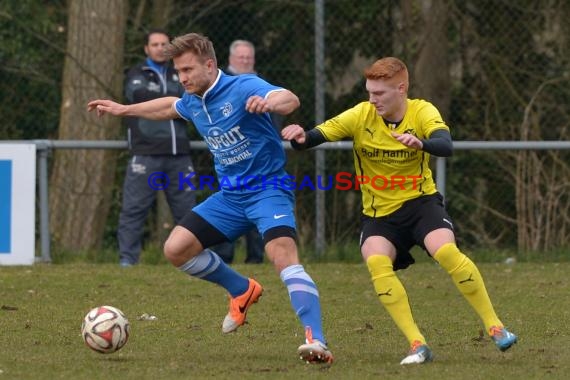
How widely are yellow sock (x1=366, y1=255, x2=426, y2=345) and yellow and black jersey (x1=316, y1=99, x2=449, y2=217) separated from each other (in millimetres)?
342

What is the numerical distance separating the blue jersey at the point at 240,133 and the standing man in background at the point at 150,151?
4199mm

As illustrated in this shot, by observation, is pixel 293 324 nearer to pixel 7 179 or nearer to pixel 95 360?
pixel 95 360

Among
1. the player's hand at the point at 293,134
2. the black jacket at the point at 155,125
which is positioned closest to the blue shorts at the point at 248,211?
the player's hand at the point at 293,134

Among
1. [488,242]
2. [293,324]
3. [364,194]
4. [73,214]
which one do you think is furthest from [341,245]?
[364,194]

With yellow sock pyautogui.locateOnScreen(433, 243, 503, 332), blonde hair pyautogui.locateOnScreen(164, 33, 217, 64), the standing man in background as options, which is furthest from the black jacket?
yellow sock pyautogui.locateOnScreen(433, 243, 503, 332)

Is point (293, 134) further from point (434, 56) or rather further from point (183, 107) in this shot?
point (434, 56)

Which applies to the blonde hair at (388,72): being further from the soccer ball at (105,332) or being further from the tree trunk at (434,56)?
the tree trunk at (434,56)

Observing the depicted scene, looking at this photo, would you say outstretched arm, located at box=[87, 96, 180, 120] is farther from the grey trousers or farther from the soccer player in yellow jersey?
the grey trousers

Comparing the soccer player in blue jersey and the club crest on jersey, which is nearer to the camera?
the soccer player in blue jersey

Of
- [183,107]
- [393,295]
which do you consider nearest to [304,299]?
[393,295]

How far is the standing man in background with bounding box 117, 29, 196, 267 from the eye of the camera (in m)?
11.7

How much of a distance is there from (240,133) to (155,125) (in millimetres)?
4389

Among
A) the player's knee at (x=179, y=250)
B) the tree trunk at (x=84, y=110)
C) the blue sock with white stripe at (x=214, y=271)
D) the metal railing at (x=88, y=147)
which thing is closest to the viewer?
the player's knee at (x=179, y=250)

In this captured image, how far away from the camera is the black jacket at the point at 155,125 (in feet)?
38.3
